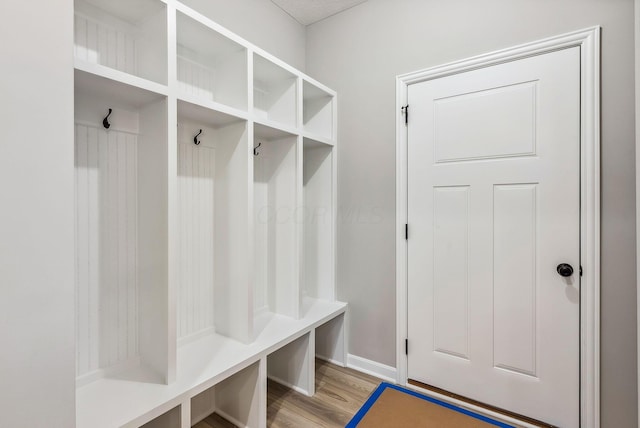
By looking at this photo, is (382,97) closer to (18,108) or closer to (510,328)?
(510,328)

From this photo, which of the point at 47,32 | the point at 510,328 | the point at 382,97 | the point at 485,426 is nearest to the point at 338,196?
the point at 382,97

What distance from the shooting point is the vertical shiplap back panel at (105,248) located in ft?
4.32

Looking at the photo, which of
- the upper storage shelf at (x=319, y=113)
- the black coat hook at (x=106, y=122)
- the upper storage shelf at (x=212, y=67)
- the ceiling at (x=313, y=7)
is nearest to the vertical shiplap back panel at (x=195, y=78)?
the upper storage shelf at (x=212, y=67)

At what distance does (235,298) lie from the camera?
172 cm

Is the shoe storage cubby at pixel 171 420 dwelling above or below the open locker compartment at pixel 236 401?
above

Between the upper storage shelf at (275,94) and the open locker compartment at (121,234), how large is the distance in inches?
30.5

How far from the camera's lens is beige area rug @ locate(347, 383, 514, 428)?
1.72 metres

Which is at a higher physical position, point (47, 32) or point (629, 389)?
point (47, 32)

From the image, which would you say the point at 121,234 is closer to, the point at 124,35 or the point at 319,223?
the point at 124,35

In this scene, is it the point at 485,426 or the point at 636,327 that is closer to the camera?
the point at 636,327

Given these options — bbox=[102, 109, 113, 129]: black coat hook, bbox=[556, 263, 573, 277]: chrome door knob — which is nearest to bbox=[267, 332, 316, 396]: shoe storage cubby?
bbox=[556, 263, 573, 277]: chrome door knob

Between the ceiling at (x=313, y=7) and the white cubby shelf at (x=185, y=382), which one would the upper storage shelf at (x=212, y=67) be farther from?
the white cubby shelf at (x=185, y=382)

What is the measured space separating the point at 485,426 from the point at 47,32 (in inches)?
97.9

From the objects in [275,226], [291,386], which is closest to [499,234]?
[275,226]
